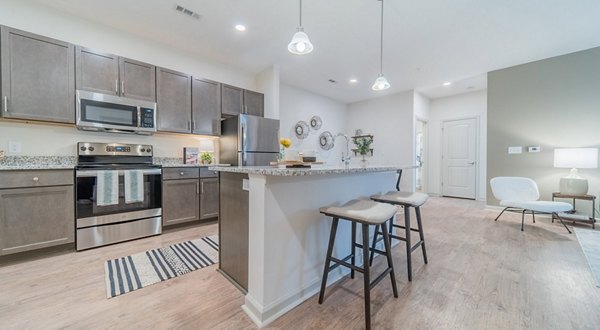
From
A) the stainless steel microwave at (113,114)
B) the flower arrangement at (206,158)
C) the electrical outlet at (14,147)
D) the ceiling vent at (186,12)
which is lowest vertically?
the flower arrangement at (206,158)

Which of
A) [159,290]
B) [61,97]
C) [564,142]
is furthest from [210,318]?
[564,142]

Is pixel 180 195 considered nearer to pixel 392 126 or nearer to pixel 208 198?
pixel 208 198

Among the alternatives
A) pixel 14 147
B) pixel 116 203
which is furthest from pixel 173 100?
pixel 14 147

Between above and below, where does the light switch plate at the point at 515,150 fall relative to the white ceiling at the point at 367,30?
below

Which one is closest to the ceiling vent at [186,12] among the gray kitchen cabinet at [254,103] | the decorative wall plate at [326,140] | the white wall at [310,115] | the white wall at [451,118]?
the gray kitchen cabinet at [254,103]

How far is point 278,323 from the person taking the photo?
4.45 feet

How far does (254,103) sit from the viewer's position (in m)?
4.06

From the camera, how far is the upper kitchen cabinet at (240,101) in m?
3.70

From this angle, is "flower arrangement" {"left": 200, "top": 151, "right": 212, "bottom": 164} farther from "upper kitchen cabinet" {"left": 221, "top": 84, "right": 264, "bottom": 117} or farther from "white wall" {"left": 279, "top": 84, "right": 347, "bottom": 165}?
"white wall" {"left": 279, "top": 84, "right": 347, "bottom": 165}

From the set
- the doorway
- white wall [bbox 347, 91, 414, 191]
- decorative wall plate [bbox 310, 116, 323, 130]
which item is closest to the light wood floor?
white wall [bbox 347, 91, 414, 191]

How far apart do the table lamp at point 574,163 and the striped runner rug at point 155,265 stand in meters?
4.96

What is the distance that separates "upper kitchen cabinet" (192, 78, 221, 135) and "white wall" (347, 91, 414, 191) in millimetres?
3454

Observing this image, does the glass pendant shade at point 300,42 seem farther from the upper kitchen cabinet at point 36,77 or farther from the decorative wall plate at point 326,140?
the decorative wall plate at point 326,140

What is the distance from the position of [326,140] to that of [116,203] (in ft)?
14.9
